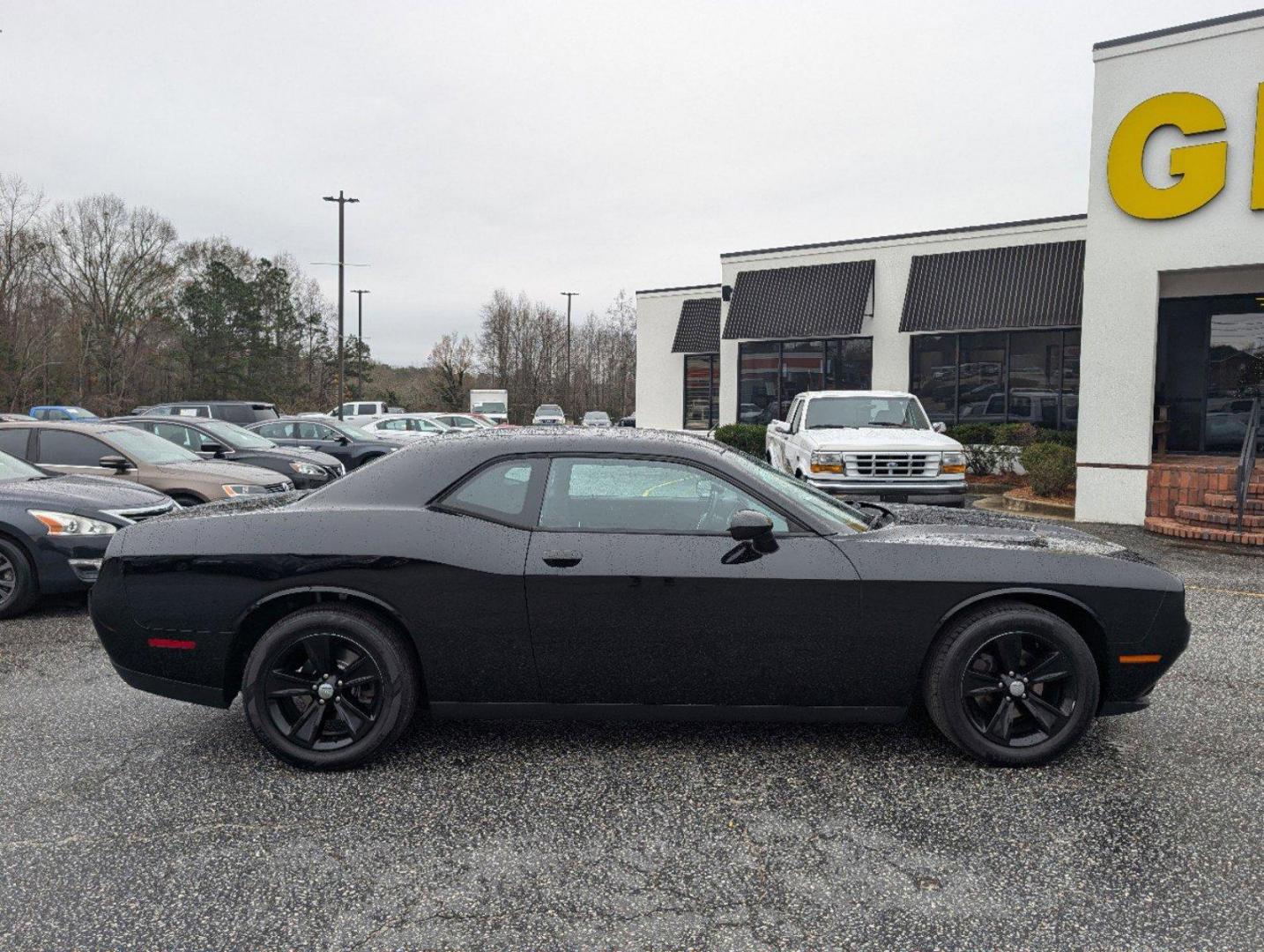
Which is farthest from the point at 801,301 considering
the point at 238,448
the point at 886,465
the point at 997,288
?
the point at 238,448

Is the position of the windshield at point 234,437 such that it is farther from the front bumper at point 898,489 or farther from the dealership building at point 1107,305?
the dealership building at point 1107,305

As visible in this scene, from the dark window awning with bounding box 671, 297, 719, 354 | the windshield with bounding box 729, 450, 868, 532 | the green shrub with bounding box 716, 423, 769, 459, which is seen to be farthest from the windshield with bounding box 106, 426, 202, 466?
the dark window awning with bounding box 671, 297, 719, 354

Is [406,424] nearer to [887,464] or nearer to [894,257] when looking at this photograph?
[894,257]

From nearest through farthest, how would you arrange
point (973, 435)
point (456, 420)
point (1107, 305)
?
point (1107, 305), point (973, 435), point (456, 420)

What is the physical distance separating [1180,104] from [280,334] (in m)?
57.9

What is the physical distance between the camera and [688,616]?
Answer: 12.0 feet

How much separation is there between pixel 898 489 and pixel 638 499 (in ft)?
24.0

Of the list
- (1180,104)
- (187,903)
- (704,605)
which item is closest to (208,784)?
(187,903)

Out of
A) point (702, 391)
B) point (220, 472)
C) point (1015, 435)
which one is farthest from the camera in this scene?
point (702, 391)

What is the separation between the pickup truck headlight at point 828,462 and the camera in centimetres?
1062

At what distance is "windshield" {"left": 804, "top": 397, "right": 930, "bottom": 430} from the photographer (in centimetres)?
1190

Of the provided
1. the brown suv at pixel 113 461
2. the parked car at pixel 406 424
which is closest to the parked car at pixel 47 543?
the brown suv at pixel 113 461

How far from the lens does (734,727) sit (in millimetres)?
4250

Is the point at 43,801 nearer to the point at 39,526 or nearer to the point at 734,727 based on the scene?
the point at 734,727
